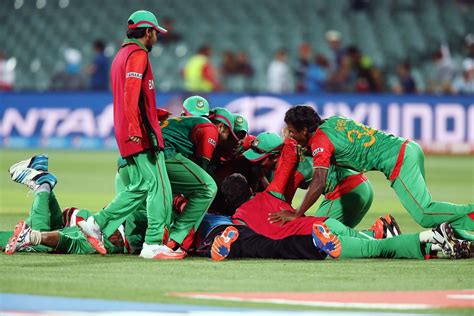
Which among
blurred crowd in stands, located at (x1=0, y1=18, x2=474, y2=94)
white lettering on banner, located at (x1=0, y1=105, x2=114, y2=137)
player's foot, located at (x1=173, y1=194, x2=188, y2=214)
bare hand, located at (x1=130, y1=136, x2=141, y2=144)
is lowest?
white lettering on banner, located at (x1=0, y1=105, x2=114, y2=137)

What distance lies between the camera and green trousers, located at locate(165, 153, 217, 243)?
32.2ft

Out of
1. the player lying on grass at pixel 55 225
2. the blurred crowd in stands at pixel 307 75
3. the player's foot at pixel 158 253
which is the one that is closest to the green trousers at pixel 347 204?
the player's foot at pixel 158 253

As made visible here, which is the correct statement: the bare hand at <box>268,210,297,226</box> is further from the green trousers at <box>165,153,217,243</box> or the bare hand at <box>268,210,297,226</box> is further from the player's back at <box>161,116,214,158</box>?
the player's back at <box>161,116,214,158</box>

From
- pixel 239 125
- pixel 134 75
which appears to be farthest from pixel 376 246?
pixel 134 75

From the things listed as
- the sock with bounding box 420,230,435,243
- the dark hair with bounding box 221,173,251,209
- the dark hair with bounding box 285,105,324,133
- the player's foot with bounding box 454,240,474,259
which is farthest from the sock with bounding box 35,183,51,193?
the player's foot with bounding box 454,240,474,259

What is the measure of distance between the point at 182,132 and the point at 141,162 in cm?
75

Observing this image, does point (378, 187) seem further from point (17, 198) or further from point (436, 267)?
point (436, 267)

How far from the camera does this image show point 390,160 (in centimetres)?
996

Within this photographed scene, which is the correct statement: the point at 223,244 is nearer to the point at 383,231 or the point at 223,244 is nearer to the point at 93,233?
the point at 93,233

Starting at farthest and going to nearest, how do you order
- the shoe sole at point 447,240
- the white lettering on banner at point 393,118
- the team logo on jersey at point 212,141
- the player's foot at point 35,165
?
1. the white lettering on banner at point 393,118
2. the player's foot at point 35,165
3. the team logo on jersey at point 212,141
4. the shoe sole at point 447,240

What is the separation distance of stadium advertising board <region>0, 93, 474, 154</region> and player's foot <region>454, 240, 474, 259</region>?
15495 mm

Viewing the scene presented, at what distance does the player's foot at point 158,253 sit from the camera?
31.4 ft

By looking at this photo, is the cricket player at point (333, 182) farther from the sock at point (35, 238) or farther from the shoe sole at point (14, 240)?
the shoe sole at point (14, 240)

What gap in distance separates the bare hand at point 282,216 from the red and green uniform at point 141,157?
92cm
